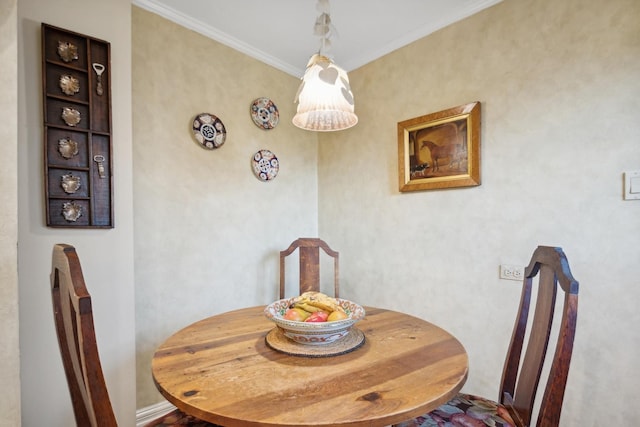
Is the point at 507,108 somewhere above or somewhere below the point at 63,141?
above

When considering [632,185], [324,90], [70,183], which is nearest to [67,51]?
[70,183]

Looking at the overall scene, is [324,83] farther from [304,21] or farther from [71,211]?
[71,211]

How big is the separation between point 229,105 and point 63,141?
1147 mm

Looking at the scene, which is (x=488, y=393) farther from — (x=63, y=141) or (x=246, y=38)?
(x=246, y=38)

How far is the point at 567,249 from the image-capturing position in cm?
161

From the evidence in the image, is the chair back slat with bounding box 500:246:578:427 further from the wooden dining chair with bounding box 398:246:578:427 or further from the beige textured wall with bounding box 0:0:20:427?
the beige textured wall with bounding box 0:0:20:427

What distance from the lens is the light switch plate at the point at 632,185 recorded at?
4.63 feet

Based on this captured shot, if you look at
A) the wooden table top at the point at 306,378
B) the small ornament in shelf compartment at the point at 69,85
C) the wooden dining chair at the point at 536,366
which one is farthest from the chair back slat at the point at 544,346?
the small ornament in shelf compartment at the point at 69,85

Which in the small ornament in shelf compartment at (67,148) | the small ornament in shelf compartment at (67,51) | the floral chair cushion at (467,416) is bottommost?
the floral chair cushion at (467,416)

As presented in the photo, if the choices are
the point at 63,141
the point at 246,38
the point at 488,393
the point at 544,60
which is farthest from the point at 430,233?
the point at 63,141

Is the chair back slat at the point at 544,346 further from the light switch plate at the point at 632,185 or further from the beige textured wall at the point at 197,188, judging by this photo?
the beige textured wall at the point at 197,188

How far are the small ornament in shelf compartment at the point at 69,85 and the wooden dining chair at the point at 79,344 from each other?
1070mm

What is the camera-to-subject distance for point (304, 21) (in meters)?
2.12

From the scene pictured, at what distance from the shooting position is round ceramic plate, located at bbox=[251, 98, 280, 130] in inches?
98.1
